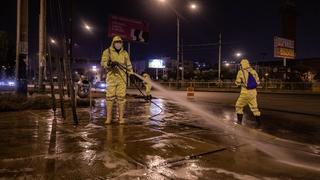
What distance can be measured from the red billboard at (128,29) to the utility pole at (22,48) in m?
22.6

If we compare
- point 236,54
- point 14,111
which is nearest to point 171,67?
point 236,54

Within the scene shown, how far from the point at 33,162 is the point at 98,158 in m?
0.83

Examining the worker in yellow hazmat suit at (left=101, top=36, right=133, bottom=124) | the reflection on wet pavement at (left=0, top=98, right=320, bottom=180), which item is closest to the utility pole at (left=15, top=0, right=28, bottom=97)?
the reflection on wet pavement at (left=0, top=98, right=320, bottom=180)

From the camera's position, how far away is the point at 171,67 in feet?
414

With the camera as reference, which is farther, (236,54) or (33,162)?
(236,54)

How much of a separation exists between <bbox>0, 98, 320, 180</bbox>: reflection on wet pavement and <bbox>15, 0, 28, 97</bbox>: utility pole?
606cm

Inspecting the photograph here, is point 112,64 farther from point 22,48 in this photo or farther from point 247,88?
point 22,48

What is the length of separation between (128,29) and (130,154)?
112 feet

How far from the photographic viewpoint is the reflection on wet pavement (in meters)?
4.56

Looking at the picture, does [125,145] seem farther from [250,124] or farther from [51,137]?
[250,124]

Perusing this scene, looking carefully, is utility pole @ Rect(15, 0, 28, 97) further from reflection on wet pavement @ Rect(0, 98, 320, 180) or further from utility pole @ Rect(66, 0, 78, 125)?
reflection on wet pavement @ Rect(0, 98, 320, 180)

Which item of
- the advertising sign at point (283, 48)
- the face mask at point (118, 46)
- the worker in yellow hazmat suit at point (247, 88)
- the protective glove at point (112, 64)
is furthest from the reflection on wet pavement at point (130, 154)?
the advertising sign at point (283, 48)

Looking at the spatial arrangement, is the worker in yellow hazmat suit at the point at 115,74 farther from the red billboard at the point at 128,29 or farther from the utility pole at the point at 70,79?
the red billboard at the point at 128,29

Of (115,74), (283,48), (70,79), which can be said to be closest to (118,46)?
(115,74)
